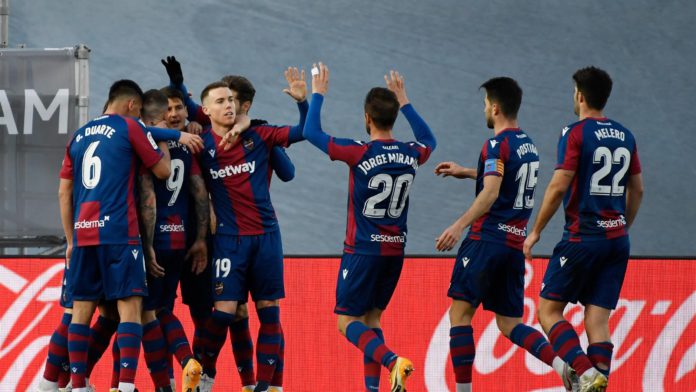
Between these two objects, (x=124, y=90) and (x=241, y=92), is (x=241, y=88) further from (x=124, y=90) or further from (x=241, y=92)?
(x=124, y=90)

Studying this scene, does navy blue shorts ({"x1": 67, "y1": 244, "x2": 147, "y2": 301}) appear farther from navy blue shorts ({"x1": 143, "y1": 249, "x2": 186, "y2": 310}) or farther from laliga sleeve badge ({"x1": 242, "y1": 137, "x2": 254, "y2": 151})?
laliga sleeve badge ({"x1": 242, "y1": 137, "x2": 254, "y2": 151})

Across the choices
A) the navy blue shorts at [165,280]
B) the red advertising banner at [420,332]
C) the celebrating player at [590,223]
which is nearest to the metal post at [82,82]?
the red advertising banner at [420,332]

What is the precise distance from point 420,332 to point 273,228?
205 centimetres

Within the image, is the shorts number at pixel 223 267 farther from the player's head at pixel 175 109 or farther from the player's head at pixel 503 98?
the player's head at pixel 503 98

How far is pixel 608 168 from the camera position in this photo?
6.97 m

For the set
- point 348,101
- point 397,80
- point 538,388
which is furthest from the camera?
point 348,101

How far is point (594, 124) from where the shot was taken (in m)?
7.02

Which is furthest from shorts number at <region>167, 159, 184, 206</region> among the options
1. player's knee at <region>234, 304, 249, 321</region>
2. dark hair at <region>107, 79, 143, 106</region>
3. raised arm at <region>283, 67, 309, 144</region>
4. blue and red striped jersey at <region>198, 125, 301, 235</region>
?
player's knee at <region>234, 304, 249, 321</region>

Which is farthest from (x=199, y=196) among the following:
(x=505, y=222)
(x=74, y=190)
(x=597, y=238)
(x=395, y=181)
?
(x=597, y=238)

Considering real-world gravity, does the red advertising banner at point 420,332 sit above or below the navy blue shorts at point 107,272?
below

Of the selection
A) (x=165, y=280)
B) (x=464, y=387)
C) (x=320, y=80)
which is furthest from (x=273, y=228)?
(x=464, y=387)

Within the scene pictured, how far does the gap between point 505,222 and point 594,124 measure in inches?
33.2

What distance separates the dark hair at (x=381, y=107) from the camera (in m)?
7.12

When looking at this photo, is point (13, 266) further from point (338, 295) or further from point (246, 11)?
point (246, 11)
